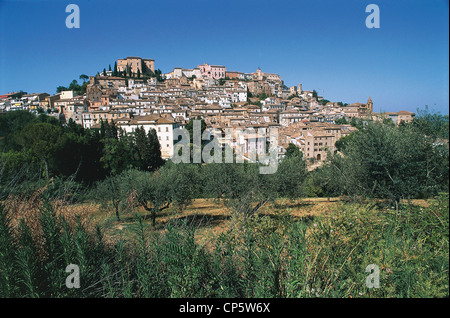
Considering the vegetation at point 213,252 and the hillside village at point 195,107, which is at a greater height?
the hillside village at point 195,107

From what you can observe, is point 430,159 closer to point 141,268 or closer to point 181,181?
point 141,268

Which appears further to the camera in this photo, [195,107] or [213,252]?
[195,107]

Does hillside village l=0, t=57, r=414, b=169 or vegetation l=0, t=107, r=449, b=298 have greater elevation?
hillside village l=0, t=57, r=414, b=169

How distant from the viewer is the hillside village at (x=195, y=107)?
147 feet

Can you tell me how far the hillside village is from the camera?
4478cm

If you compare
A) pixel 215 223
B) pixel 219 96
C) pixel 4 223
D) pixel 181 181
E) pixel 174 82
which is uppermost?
pixel 174 82

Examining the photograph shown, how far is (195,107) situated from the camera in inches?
2422

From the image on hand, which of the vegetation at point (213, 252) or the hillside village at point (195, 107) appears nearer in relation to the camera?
the vegetation at point (213, 252)

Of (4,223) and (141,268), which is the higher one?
(4,223)

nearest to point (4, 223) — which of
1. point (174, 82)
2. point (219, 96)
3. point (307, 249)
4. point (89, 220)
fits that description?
point (89, 220)

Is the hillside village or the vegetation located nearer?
the vegetation

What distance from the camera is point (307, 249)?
10.9 feet

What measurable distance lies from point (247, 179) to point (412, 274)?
10.0 meters

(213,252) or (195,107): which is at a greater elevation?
(195,107)
